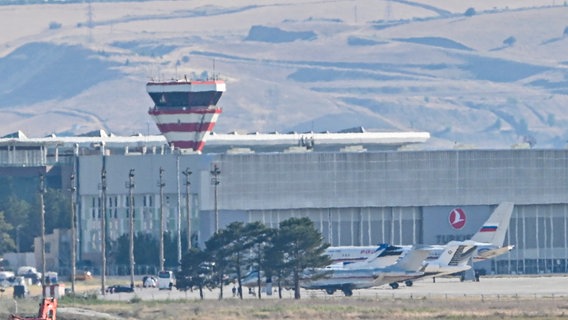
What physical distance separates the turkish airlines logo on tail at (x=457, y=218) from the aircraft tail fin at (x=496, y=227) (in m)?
15.9

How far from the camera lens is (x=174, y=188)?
196375mm

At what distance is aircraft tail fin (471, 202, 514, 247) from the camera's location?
582 feet

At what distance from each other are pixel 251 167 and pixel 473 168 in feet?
58.9

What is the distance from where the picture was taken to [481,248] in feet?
566

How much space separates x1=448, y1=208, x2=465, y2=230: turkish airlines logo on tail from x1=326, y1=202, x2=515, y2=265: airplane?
934cm

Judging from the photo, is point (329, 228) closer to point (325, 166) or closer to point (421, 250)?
point (325, 166)

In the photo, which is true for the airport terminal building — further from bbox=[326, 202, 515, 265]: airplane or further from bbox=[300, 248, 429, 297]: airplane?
bbox=[300, 248, 429, 297]: airplane

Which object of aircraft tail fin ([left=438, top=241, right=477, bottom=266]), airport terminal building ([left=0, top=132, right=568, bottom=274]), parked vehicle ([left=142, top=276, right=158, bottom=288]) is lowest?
parked vehicle ([left=142, top=276, right=158, bottom=288])

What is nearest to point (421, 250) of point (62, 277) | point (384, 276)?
point (384, 276)

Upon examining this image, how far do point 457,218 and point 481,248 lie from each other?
22.2m

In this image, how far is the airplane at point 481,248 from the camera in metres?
163

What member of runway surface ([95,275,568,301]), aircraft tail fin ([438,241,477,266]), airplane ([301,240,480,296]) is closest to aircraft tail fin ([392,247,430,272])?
airplane ([301,240,480,296])

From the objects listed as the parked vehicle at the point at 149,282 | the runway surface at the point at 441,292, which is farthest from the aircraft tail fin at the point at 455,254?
the parked vehicle at the point at 149,282

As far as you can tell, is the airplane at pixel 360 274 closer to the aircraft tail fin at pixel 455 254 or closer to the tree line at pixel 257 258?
the tree line at pixel 257 258
